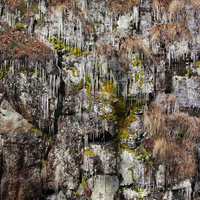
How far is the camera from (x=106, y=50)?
4.70 metres

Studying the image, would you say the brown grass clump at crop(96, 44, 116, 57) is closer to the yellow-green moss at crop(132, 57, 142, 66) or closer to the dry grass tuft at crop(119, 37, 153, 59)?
the dry grass tuft at crop(119, 37, 153, 59)

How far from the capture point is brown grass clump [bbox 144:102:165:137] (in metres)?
4.41

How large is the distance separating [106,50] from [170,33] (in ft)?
6.76

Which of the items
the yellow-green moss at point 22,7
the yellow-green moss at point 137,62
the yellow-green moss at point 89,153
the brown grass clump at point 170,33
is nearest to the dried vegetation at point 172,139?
A: the yellow-green moss at point 137,62

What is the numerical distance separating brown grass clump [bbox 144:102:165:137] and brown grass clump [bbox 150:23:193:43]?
2.15 metres

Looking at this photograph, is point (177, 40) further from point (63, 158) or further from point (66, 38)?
point (63, 158)

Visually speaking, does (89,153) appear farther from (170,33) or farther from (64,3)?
(64,3)

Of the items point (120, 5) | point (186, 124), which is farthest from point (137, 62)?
point (186, 124)

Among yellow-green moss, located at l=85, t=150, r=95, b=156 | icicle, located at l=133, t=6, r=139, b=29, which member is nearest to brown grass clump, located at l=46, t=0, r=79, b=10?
icicle, located at l=133, t=6, r=139, b=29

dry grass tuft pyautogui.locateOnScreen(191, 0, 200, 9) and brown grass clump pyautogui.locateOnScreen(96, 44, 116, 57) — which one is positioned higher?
dry grass tuft pyautogui.locateOnScreen(191, 0, 200, 9)

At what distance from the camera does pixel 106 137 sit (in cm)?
437

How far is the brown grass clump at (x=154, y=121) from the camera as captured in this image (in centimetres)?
441

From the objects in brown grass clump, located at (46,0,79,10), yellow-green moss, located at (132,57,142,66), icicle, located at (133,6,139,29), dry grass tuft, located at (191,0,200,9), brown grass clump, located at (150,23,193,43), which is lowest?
yellow-green moss, located at (132,57,142,66)

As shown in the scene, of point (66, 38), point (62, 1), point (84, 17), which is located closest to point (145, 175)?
point (66, 38)
